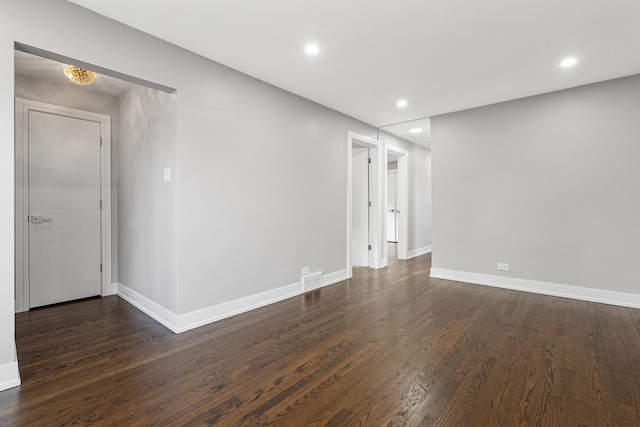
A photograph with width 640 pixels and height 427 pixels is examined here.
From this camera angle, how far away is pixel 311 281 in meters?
4.14

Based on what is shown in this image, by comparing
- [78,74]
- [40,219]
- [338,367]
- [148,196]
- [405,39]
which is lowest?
[338,367]

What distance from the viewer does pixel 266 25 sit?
2430mm

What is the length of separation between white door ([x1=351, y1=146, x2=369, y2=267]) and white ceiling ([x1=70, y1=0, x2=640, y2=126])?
1.96m

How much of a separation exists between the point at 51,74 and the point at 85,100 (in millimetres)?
450

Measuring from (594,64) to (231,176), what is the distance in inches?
155

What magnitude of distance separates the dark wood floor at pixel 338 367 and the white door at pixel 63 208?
0.35 m

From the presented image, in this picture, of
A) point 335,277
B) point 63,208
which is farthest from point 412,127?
point 63,208

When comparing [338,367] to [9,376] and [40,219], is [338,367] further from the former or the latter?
[40,219]

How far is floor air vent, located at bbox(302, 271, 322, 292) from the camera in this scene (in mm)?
4039

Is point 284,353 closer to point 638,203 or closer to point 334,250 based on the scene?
point 334,250

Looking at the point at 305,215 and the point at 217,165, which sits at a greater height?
the point at 217,165

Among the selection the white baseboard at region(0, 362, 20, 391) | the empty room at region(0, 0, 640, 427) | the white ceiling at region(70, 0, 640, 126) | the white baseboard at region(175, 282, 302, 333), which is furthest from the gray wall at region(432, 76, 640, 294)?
the white baseboard at region(0, 362, 20, 391)

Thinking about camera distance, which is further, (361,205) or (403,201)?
(403,201)

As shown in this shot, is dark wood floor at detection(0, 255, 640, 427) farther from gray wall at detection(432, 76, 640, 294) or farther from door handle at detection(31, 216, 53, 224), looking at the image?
door handle at detection(31, 216, 53, 224)
